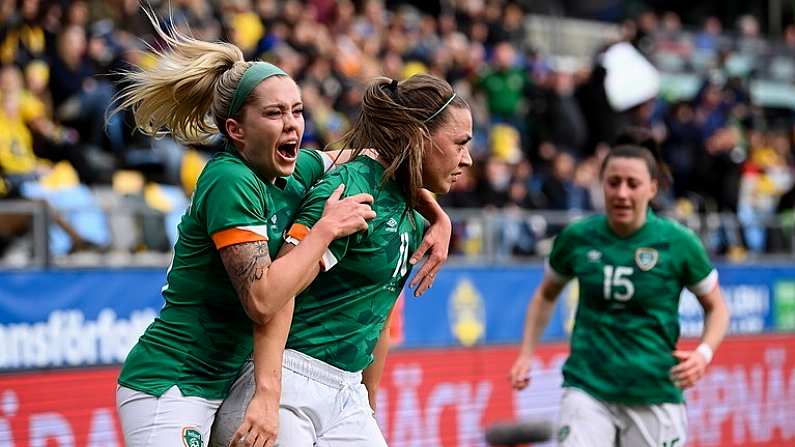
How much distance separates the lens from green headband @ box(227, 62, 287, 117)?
A: 4.40 meters

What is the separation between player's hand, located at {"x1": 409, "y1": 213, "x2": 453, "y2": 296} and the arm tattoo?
0.78 metres

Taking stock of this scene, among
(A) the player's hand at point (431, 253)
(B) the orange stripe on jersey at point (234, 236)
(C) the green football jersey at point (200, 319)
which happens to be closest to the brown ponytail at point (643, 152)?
(A) the player's hand at point (431, 253)

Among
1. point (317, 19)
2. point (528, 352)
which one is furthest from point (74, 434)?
point (317, 19)

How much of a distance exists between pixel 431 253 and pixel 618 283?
248 centimetres

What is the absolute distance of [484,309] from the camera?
11.1 meters

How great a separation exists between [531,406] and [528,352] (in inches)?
163

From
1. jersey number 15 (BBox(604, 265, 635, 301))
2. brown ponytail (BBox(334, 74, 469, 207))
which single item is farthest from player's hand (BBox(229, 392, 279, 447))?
jersey number 15 (BBox(604, 265, 635, 301))

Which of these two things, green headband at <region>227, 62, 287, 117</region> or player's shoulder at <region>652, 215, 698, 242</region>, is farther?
player's shoulder at <region>652, 215, 698, 242</region>

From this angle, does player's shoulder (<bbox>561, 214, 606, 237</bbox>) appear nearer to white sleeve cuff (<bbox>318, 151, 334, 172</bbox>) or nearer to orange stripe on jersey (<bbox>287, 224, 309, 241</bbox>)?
white sleeve cuff (<bbox>318, 151, 334, 172</bbox>)

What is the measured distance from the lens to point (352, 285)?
466cm

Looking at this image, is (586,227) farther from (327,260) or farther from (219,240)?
(219,240)

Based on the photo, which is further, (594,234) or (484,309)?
(484,309)

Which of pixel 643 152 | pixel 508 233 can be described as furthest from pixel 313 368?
pixel 508 233

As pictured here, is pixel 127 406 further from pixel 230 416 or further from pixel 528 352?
pixel 528 352
